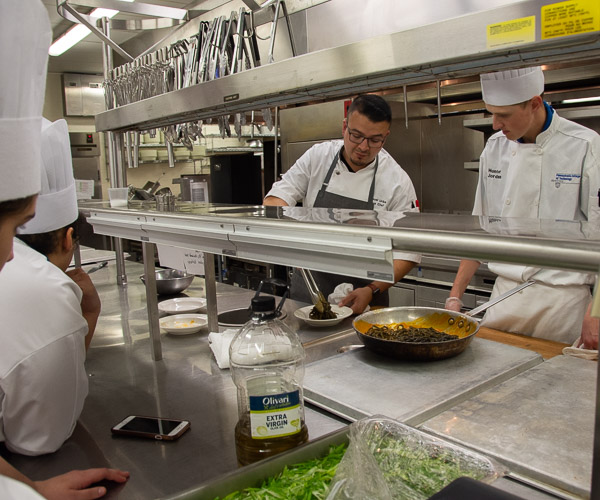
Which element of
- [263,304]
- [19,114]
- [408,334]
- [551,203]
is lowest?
[408,334]

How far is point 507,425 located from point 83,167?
8.02m

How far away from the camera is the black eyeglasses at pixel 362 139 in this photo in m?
2.73

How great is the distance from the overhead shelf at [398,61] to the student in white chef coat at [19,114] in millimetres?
669

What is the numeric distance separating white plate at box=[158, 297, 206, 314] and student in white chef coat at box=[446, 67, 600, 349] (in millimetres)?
1125

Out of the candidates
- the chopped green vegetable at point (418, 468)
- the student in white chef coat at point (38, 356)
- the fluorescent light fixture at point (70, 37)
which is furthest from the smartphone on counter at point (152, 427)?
the fluorescent light fixture at point (70, 37)

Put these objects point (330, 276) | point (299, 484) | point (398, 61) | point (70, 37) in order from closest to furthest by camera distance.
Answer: point (299, 484) → point (398, 61) → point (330, 276) → point (70, 37)

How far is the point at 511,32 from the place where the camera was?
915 millimetres

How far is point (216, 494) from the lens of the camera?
3.13 feet

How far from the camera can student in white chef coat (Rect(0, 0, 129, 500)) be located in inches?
24.1

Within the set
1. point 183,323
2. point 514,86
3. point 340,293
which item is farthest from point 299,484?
point 514,86

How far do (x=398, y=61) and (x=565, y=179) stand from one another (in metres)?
1.64

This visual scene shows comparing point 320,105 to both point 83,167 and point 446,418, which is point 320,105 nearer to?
point 446,418

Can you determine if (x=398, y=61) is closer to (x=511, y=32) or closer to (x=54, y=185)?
(x=511, y=32)

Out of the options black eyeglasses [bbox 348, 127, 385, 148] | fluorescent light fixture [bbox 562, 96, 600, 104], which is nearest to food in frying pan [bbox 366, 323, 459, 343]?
black eyeglasses [bbox 348, 127, 385, 148]
